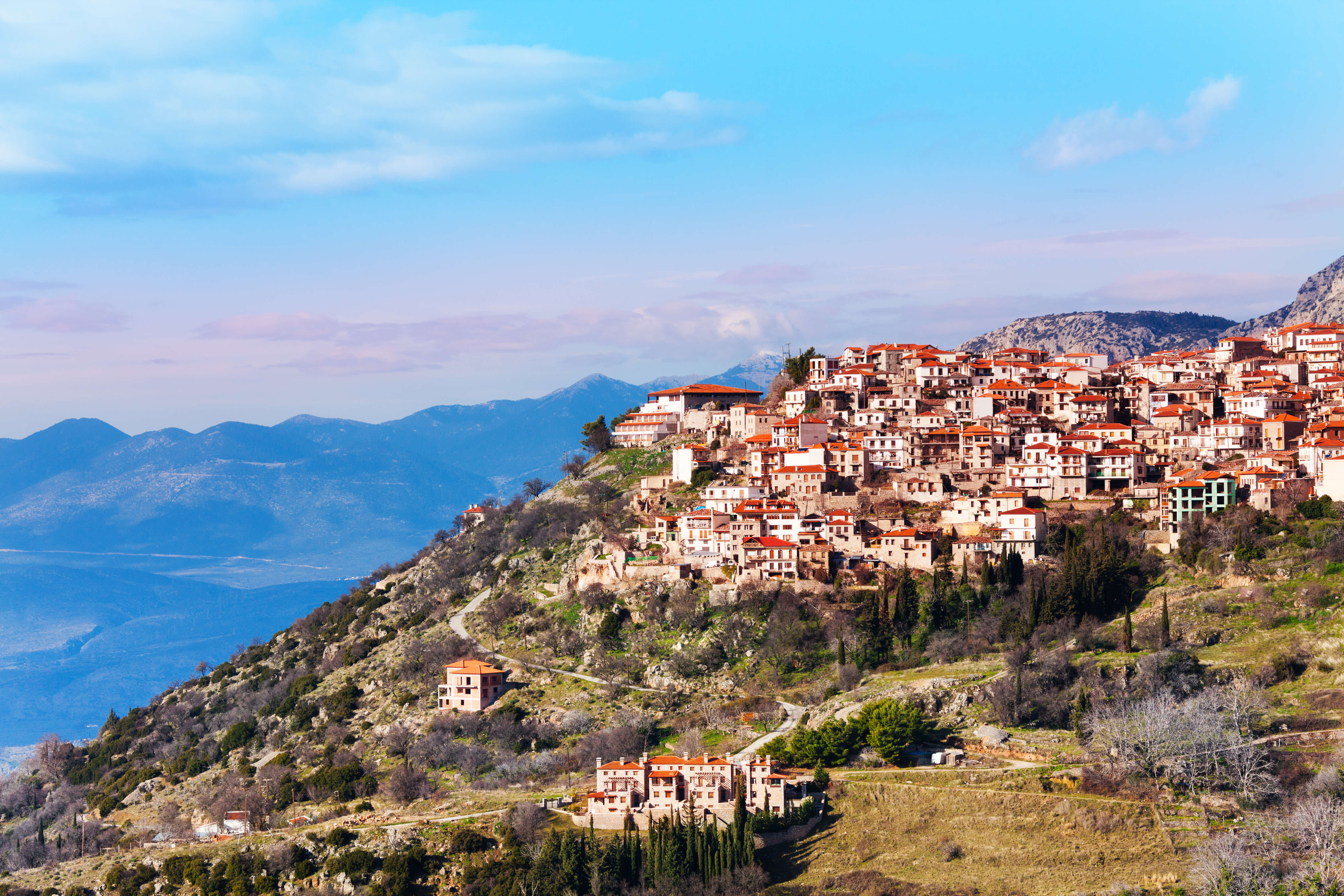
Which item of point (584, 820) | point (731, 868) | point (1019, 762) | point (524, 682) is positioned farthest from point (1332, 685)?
point (524, 682)

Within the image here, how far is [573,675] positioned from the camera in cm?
7856

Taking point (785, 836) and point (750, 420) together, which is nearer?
point (785, 836)

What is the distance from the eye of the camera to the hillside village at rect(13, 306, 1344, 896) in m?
54.4

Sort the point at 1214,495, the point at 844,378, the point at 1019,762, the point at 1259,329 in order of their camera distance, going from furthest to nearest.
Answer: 1. the point at 1259,329
2. the point at 844,378
3. the point at 1214,495
4. the point at 1019,762

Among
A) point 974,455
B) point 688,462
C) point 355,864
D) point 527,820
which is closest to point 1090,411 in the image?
point 974,455

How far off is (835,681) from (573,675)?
16710 millimetres

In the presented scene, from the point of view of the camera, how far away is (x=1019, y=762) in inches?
2299

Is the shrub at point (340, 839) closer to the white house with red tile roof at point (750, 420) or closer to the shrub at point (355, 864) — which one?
the shrub at point (355, 864)

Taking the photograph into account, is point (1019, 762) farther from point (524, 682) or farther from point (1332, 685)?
point (524, 682)

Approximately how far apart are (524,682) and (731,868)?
28.1 meters

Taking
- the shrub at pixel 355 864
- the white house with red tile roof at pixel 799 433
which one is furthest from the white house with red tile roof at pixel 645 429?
the shrub at pixel 355 864

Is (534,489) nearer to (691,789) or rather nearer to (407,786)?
(407,786)

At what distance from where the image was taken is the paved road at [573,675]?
6494 centimetres

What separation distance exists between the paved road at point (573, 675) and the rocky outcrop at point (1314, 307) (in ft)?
330
